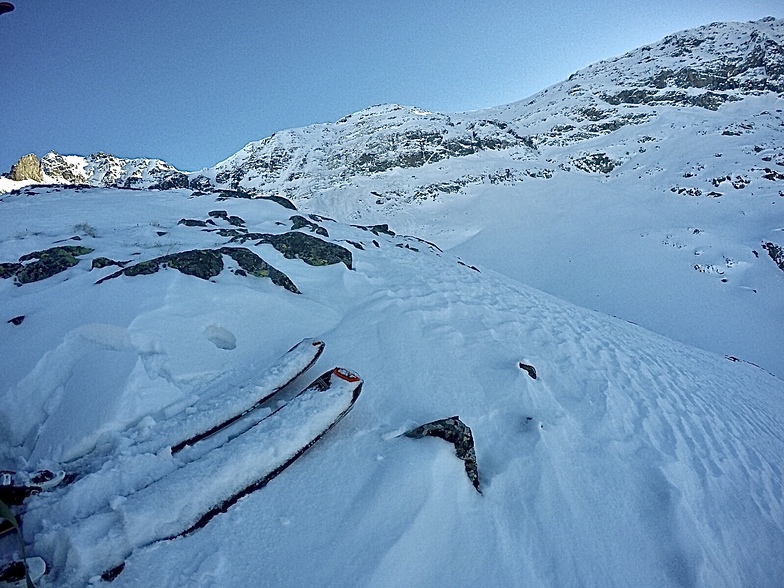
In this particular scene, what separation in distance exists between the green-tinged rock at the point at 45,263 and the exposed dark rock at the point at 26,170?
3866 centimetres

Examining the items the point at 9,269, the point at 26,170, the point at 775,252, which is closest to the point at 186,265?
the point at 9,269

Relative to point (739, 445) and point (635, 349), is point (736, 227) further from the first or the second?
point (739, 445)

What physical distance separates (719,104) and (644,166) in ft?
49.9

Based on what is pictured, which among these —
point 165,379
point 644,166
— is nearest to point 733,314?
point 165,379

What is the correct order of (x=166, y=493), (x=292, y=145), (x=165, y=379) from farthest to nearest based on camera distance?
(x=292, y=145) → (x=165, y=379) → (x=166, y=493)

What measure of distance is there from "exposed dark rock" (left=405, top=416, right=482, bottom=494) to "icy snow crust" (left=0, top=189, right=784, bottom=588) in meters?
0.11

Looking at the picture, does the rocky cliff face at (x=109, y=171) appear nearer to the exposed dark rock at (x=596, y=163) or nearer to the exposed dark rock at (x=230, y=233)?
the exposed dark rock at (x=230, y=233)

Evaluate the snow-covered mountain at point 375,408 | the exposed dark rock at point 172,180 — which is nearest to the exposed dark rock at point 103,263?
the snow-covered mountain at point 375,408

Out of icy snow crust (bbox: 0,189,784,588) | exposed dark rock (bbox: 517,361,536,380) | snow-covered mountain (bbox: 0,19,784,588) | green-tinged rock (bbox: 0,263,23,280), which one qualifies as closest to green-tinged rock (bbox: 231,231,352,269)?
snow-covered mountain (bbox: 0,19,784,588)

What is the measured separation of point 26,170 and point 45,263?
41052 mm

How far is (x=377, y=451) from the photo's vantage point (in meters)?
3.07

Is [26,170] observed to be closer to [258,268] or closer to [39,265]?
[39,265]

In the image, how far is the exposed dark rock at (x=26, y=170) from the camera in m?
32.2

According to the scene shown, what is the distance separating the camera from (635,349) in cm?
696
